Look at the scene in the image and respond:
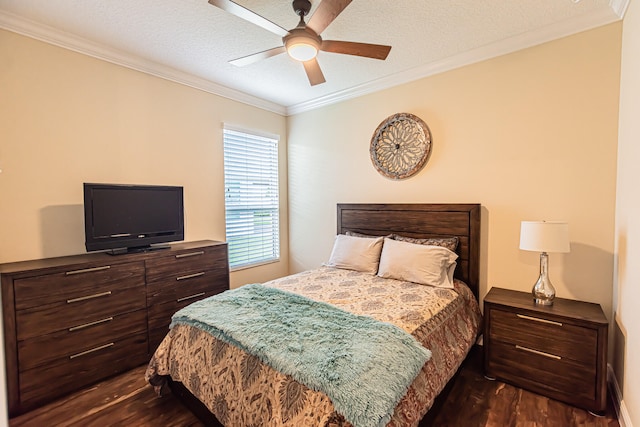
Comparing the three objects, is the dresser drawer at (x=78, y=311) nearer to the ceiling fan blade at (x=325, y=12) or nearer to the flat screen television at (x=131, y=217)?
the flat screen television at (x=131, y=217)

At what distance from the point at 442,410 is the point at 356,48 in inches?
95.5

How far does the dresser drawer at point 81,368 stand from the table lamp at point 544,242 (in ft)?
10.1

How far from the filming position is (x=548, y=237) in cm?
206

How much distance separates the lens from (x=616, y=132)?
2.13 meters

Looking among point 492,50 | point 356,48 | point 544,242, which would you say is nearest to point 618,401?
point 544,242

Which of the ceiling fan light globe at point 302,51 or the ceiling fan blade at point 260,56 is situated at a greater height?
the ceiling fan blade at point 260,56

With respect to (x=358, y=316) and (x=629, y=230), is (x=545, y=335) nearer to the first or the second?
(x=629, y=230)

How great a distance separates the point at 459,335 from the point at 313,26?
87.9 inches

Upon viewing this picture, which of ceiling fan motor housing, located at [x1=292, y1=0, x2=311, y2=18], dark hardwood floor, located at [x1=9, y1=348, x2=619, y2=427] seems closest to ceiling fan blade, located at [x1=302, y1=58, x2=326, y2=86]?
ceiling fan motor housing, located at [x1=292, y1=0, x2=311, y2=18]

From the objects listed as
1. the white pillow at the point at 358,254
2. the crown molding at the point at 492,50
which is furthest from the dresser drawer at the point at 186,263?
the crown molding at the point at 492,50

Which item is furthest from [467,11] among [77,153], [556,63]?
[77,153]

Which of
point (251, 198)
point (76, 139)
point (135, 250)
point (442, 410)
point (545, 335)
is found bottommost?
point (442, 410)

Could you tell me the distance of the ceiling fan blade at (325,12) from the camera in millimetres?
1568

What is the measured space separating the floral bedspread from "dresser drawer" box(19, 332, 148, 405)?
1.84ft
